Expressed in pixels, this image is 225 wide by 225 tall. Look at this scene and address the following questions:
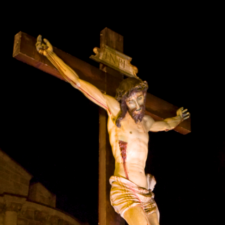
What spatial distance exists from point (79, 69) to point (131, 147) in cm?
108

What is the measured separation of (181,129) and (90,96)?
152cm

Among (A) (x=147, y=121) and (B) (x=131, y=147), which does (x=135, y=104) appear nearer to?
(A) (x=147, y=121)

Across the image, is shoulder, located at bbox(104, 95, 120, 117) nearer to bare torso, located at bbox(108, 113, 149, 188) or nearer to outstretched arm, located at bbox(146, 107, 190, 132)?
bare torso, located at bbox(108, 113, 149, 188)

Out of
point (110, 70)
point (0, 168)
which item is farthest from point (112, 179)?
point (0, 168)

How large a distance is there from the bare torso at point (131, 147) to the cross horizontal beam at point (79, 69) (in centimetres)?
58

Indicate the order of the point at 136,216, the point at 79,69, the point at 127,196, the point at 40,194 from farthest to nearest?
1. the point at 40,194
2. the point at 79,69
3. the point at 127,196
4. the point at 136,216

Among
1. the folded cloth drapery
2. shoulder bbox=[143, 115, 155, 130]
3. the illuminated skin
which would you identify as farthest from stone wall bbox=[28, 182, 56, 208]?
the folded cloth drapery

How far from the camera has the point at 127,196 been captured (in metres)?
3.83

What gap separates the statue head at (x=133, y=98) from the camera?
4.32 m

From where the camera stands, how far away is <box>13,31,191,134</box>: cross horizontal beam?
4.05 m

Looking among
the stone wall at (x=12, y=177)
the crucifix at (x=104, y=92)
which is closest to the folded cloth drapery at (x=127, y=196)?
the crucifix at (x=104, y=92)

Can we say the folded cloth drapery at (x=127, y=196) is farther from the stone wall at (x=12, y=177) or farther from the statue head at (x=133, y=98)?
the stone wall at (x=12, y=177)

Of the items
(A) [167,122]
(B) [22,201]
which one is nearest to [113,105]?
(A) [167,122]

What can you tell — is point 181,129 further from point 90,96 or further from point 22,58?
point 22,58
